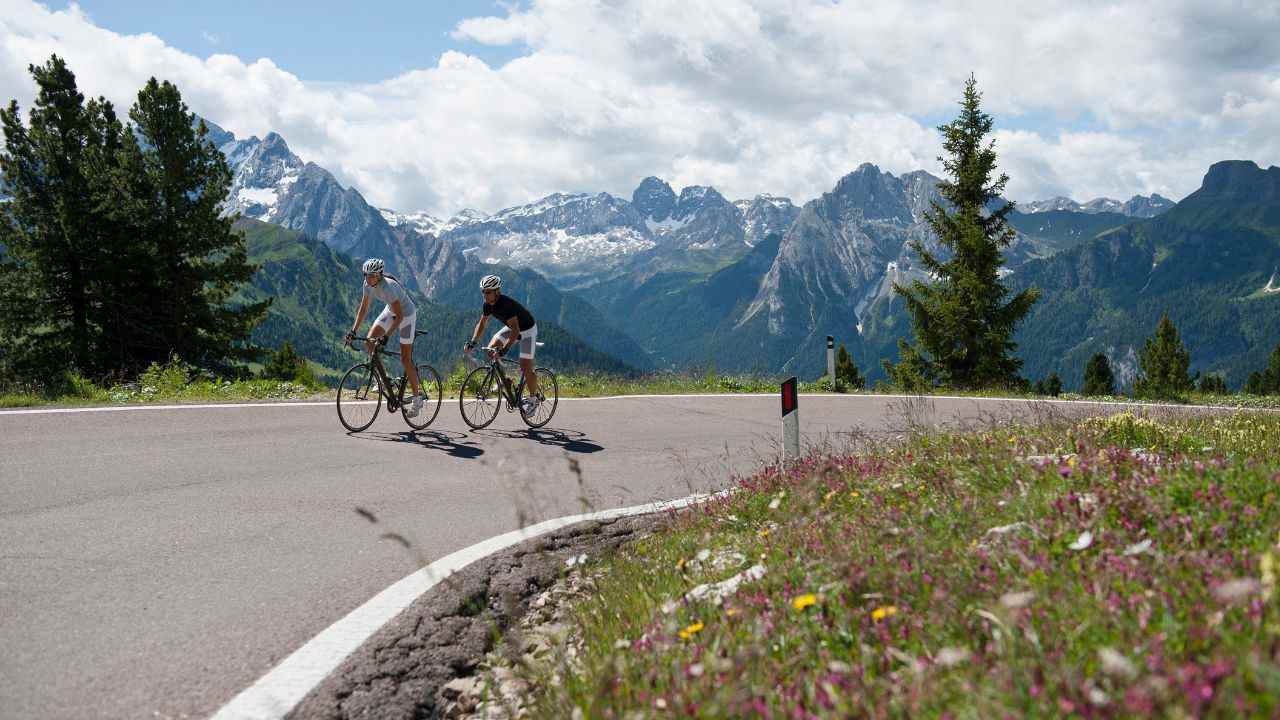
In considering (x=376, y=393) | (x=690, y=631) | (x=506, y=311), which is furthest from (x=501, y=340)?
(x=690, y=631)

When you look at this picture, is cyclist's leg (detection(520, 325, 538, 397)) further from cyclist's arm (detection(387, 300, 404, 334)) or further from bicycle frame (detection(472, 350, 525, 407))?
cyclist's arm (detection(387, 300, 404, 334))

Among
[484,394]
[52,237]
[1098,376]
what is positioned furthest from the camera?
[1098,376]

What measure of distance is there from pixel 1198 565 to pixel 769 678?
166 cm

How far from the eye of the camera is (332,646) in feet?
12.5

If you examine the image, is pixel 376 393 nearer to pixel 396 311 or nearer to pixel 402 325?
pixel 402 325

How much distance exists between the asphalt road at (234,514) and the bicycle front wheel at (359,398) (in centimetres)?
23

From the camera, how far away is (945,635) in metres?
2.67

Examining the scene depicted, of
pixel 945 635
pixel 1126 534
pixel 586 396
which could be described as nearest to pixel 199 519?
pixel 945 635

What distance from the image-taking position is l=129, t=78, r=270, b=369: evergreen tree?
28.0 m

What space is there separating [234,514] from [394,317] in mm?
5439

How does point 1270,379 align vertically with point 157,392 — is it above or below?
below

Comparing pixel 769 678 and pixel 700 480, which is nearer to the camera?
pixel 769 678

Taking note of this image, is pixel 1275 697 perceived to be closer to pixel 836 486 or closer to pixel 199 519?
pixel 836 486

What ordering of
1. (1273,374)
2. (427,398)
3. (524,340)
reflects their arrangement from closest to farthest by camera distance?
(427,398) < (524,340) < (1273,374)
